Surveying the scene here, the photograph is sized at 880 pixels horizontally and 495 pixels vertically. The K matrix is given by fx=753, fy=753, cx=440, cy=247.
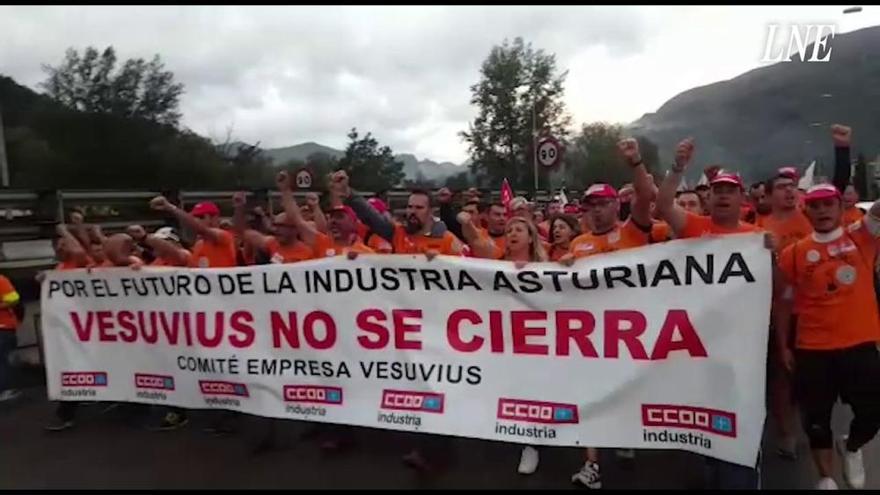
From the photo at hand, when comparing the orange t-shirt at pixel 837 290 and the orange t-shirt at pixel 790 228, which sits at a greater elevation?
the orange t-shirt at pixel 790 228

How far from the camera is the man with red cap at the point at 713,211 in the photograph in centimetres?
409

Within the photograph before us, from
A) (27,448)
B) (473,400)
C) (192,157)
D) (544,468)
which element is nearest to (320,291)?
(473,400)

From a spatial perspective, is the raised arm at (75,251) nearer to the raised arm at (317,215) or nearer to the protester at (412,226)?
the raised arm at (317,215)

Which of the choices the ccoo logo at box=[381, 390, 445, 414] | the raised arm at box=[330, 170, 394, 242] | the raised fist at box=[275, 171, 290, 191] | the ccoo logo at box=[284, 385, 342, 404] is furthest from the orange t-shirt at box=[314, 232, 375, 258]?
the ccoo logo at box=[381, 390, 445, 414]

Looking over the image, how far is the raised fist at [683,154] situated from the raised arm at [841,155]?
4.50ft

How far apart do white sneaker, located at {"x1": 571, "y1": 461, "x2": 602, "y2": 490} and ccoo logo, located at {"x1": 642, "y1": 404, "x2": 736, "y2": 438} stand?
459 mm

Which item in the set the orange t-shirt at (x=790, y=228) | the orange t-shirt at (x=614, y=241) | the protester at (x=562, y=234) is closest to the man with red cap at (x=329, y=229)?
the protester at (x=562, y=234)

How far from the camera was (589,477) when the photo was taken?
424cm

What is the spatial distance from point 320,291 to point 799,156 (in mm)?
108732

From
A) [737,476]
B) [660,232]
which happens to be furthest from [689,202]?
[737,476]

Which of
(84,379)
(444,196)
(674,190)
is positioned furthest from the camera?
(444,196)

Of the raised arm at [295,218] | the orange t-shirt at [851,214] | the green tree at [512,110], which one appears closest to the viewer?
the raised arm at [295,218]

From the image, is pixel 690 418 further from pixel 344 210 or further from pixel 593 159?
pixel 593 159

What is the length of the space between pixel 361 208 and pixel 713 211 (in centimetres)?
236
